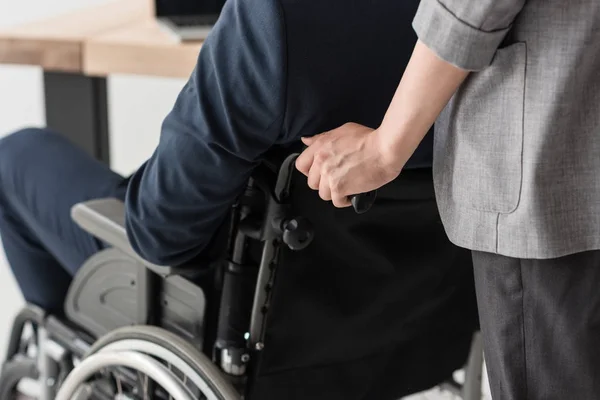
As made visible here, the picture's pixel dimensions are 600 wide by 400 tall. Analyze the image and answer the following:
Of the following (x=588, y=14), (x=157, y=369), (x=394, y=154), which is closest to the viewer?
(x=588, y=14)

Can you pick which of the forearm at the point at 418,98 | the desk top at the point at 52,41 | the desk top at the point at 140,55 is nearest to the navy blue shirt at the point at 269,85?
the forearm at the point at 418,98

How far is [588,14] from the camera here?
775 mm

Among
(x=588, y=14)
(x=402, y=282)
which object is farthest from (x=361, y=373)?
(x=588, y=14)

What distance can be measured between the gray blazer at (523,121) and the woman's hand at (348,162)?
7 cm

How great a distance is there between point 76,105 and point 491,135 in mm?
1367

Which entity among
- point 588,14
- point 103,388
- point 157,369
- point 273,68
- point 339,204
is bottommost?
point 103,388

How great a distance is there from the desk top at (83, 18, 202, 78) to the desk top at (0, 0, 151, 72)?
31 mm

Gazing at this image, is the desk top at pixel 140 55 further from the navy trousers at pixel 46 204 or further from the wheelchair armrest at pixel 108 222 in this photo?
the wheelchair armrest at pixel 108 222

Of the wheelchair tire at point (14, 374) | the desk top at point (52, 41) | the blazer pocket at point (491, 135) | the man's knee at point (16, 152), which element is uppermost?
the blazer pocket at point (491, 135)

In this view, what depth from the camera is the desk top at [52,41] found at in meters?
1.79

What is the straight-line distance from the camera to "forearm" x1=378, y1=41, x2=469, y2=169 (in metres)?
0.81

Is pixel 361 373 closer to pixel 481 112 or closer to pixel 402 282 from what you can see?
pixel 402 282

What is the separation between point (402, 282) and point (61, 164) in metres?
0.60

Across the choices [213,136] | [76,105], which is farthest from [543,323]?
[76,105]
